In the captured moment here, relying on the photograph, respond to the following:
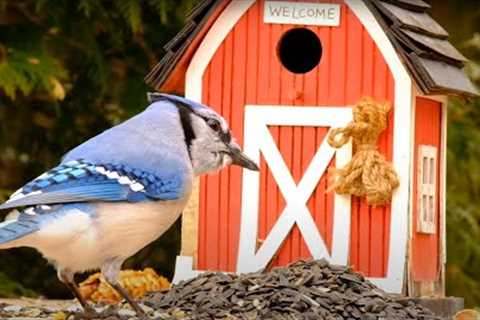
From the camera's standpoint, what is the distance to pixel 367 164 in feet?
17.9

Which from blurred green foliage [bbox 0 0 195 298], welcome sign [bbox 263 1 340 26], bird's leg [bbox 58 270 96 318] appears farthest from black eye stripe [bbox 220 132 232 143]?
blurred green foliage [bbox 0 0 195 298]

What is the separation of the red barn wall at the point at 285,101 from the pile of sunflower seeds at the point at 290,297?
0.33m

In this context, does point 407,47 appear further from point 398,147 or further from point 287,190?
point 287,190

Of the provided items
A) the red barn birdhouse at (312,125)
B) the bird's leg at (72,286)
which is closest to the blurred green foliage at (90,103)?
the red barn birdhouse at (312,125)

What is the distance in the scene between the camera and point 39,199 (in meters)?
4.54

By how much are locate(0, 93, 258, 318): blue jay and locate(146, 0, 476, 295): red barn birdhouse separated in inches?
22.8

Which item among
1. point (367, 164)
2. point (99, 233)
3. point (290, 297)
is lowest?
point (290, 297)

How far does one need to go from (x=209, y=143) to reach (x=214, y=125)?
0.06 m

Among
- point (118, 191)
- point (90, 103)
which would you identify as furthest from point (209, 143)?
point (90, 103)

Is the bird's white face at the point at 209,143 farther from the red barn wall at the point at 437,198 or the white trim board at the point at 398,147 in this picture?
the red barn wall at the point at 437,198

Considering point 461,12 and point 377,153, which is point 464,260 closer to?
point 461,12

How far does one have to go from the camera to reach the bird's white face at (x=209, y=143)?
5.03m

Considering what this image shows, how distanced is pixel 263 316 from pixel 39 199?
818mm

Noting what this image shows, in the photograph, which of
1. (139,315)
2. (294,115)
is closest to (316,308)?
(139,315)
